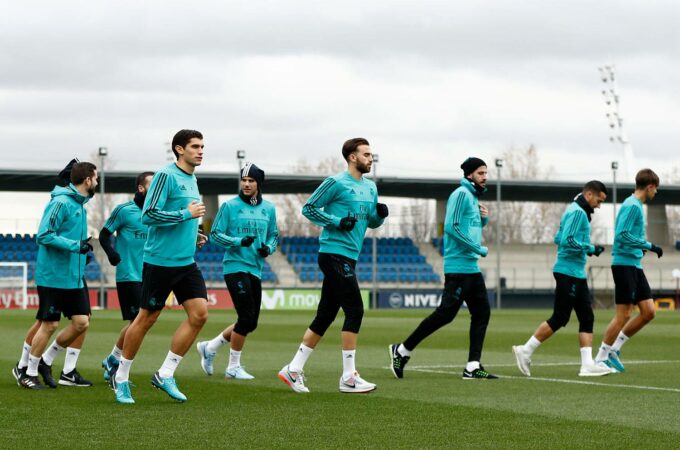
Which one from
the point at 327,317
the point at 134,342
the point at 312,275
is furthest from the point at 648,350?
the point at 312,275

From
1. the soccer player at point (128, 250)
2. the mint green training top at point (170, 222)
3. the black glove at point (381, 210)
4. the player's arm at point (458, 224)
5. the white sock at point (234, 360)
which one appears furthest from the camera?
the white sock at point (234, 360)

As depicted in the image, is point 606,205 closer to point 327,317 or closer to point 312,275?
point 312,275

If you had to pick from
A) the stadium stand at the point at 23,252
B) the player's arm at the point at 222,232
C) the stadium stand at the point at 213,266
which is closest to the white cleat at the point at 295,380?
the player's arm at the point at 222,232

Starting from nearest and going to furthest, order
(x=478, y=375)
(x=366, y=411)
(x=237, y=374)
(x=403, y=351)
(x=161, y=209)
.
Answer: (x=366, y=411) < (x=161, y=209) < (x=478, y=375) < (x=403, y=351) < (x=237, y=374)

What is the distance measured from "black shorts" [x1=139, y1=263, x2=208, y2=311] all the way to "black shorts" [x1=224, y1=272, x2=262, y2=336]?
2969mm

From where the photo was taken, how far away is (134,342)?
9.87 m

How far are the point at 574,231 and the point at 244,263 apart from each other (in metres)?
3.45

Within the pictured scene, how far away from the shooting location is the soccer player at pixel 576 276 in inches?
519

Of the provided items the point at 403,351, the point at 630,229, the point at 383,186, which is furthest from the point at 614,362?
the point at 383,186

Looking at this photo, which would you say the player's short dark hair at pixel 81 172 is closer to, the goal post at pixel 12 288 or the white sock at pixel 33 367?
the white sock at pixel 33 367

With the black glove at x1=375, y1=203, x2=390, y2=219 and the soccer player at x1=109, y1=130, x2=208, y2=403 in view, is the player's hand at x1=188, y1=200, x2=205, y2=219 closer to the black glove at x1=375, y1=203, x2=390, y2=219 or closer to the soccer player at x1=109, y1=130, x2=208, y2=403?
the soccer player at x1=109, y1=130, x2=208, y2=403

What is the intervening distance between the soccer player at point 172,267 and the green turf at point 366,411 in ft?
1.04

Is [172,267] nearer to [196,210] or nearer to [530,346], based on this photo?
[196,210]

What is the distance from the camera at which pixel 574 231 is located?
13.2 meters
